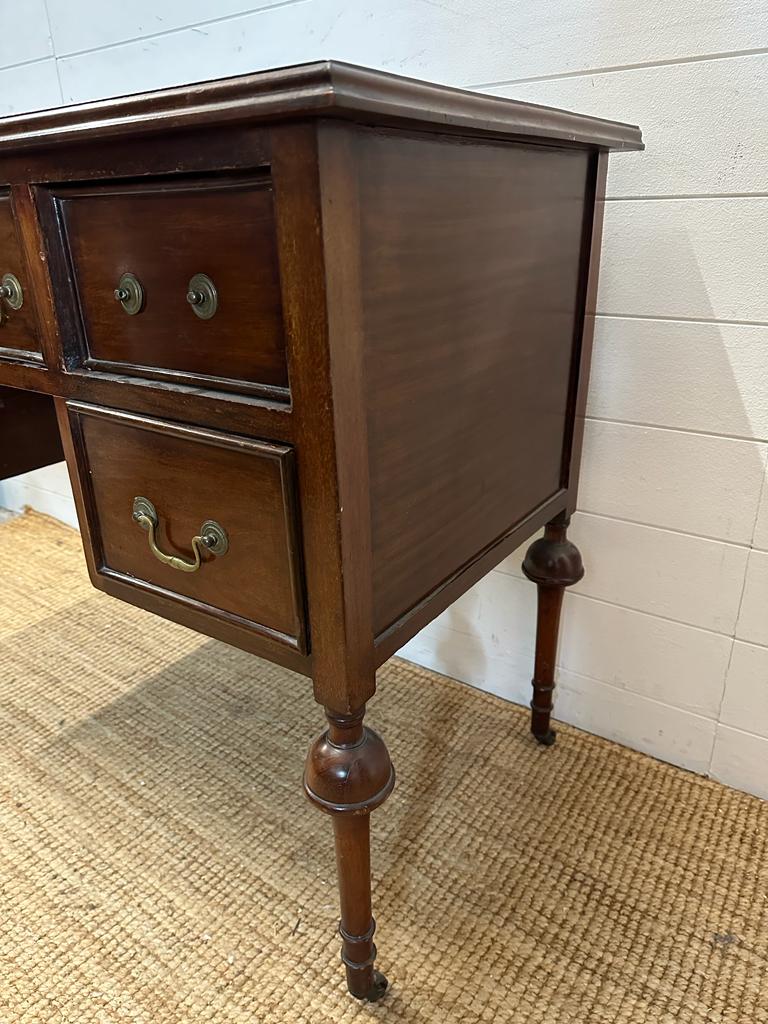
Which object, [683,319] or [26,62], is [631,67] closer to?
[683,319]

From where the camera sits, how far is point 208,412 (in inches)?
22.6

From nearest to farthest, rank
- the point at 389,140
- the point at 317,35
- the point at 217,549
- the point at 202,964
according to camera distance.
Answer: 1. the point at 389,140
2. the point at 217,549
3. the point at 202,964
4. the point at 317,35

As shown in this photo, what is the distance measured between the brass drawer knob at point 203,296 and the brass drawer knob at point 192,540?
0.55 ft

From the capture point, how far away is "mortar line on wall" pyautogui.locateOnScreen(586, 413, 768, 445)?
0.85 m

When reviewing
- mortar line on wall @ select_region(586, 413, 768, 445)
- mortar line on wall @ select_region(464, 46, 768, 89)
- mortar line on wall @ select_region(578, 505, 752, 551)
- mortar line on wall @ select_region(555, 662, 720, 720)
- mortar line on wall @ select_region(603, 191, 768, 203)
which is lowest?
mortar line on wall @ select_region(555, 662, 720, 720)

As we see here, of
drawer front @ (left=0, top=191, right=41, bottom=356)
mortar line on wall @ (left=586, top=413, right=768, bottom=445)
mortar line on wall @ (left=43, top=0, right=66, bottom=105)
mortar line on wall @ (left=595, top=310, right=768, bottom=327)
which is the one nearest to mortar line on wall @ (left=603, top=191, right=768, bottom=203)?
mortar line on wall @ (left=595, top=310, right=768, bottom=327)

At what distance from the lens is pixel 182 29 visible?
114 centimetres

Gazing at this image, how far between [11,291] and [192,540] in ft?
0.98

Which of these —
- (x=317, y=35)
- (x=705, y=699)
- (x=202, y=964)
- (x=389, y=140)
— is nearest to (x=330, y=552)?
(x=389, y=140)

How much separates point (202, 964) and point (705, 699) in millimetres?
666

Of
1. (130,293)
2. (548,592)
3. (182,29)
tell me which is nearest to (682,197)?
(548,592)

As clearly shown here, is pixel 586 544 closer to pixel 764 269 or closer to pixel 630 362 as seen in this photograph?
pixel 630 362

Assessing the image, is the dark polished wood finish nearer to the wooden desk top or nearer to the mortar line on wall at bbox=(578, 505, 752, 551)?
the wooden desk top

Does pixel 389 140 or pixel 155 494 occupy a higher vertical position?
pixel 389 140
